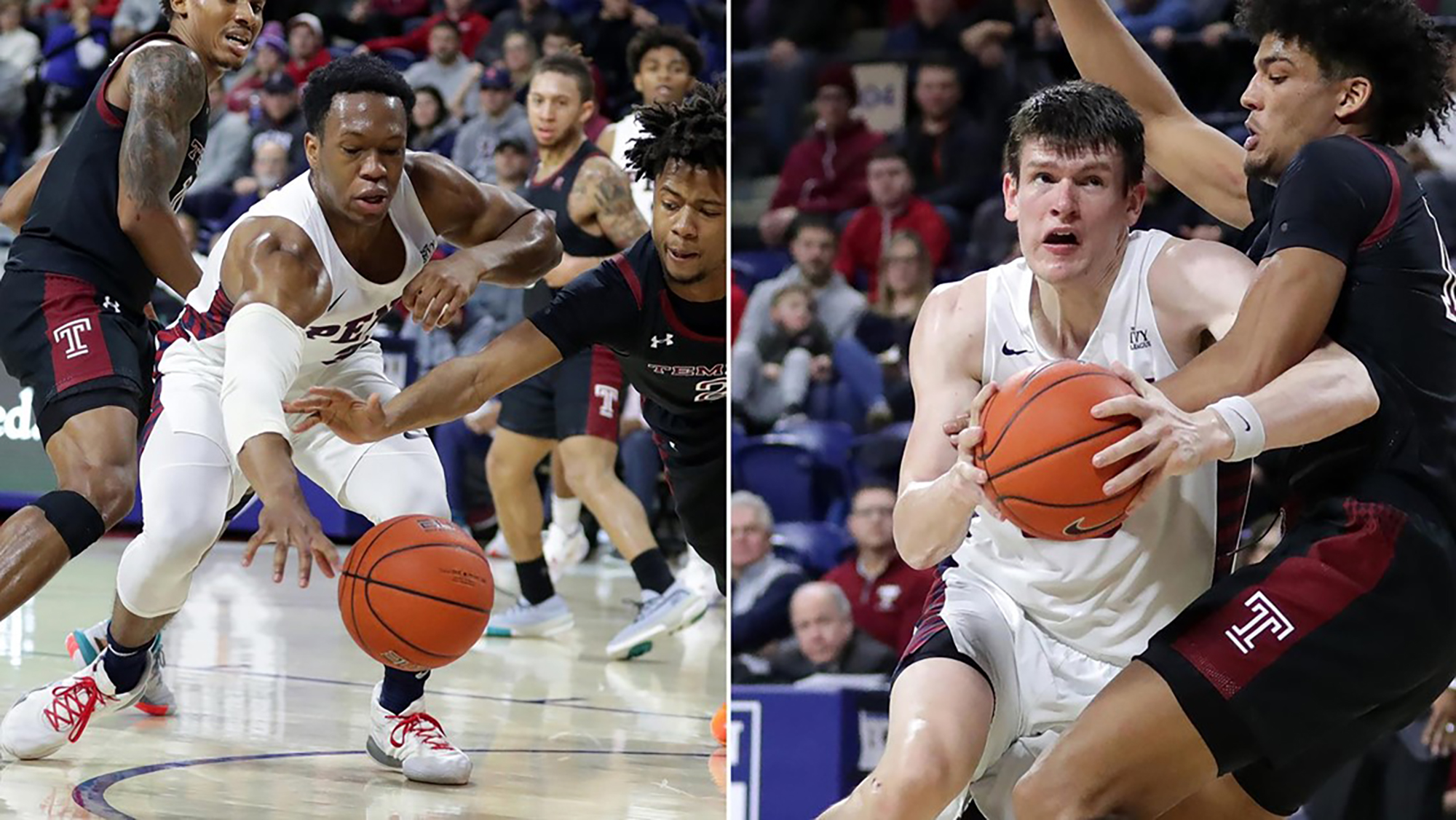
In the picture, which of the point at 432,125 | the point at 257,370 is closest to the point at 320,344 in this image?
the point at 257,370

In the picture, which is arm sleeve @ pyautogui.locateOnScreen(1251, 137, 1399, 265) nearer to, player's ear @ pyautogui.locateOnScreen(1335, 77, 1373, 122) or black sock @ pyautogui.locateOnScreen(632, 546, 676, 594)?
player's ear @ pyautogui.locateOnScreen(1335, 77, 1373, 122)

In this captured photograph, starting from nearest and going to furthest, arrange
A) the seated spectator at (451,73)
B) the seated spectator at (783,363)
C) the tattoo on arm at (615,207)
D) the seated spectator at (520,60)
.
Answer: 1. the tattoo on arm at (615,207)
2. the seated spectator at (783,363)
3. the seated spectator at (520,60)
4. the seated spectator at (451,73)

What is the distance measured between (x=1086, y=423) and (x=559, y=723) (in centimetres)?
268

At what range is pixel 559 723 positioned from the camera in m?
4.88

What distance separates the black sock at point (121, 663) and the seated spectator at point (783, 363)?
3161 millimetres

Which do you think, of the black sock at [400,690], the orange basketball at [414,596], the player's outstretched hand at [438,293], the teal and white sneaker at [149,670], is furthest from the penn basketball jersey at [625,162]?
the orange basketball at [414,596]

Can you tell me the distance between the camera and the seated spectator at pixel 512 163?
8.26 metres

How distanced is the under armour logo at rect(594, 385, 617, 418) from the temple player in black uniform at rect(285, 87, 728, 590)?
6.53 feet

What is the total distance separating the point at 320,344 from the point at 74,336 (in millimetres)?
626

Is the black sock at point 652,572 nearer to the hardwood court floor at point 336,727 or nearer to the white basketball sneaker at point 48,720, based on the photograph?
Answer: the hardwood court floor at point 336,727

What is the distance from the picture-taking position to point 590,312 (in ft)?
13.4

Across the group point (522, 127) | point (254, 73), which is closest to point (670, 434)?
point (522, 127)

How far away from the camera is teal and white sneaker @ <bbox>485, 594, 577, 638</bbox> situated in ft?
21.9

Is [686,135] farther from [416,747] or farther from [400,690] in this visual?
[416,747]
